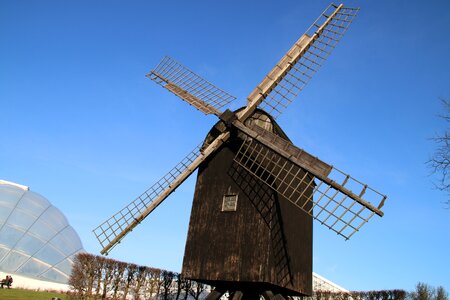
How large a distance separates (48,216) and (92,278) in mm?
18547

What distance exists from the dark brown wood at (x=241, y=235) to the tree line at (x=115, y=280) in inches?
435

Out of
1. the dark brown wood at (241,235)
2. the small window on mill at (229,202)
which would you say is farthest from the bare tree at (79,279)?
the small window on mill at (229,202)

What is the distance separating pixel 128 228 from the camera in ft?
44.0

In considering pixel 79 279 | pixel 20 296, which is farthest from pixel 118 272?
pixel 20 296

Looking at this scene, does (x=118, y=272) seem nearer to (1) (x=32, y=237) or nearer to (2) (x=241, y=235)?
(2) (x=241, y=235)

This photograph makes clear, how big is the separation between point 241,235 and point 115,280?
1383cm

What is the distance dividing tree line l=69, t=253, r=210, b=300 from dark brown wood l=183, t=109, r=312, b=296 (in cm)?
1105

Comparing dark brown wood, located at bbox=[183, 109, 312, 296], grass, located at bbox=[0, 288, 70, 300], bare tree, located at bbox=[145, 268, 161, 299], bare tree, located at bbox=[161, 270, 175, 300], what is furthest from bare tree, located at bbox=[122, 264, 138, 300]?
dark brown wood, located at bbox=[183, 109, 312, 296]

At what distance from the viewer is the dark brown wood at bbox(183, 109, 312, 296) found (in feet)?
37.3

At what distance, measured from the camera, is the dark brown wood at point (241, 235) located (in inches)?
448

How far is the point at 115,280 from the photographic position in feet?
73.8

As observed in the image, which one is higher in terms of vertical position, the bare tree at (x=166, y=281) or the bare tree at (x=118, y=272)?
the bare tree at (x=166, y=281)

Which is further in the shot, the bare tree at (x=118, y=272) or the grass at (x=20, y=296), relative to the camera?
the bare tree at (x=118, y=272)

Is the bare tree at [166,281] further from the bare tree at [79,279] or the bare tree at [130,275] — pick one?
the bare tree at [79,279]
